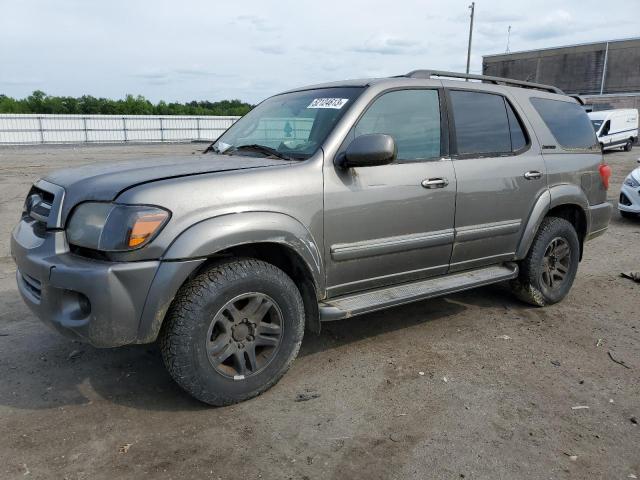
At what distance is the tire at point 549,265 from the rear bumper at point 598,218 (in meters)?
0.24

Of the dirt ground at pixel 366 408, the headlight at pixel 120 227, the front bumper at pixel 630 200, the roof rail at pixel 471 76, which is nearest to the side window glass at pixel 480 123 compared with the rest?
the roof rail at pixel 471 76

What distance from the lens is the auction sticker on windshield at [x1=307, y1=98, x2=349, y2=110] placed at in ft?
11.7

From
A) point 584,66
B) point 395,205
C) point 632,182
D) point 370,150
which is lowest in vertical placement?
point 632,182

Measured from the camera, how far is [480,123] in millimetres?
4148

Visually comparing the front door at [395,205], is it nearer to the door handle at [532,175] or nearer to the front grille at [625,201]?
the door handle at [532,175]

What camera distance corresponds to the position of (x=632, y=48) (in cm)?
4859

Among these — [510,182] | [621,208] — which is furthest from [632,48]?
[510,182]

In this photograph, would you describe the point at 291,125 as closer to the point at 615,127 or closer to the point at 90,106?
the point at 615,127

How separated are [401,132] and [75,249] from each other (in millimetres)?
2170

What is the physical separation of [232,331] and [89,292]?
2.58ft

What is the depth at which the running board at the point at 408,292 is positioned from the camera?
3338mm

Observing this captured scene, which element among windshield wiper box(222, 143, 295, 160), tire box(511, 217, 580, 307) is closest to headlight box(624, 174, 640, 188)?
tire box(511, 217, 580, 307)

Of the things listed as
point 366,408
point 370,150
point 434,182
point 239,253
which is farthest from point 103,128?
point 366,408

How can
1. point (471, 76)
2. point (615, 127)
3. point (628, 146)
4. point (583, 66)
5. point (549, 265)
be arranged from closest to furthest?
point (471, 76)
point (549, 265)
point (615, 127)
point (628, 146)
point (583, 66)
